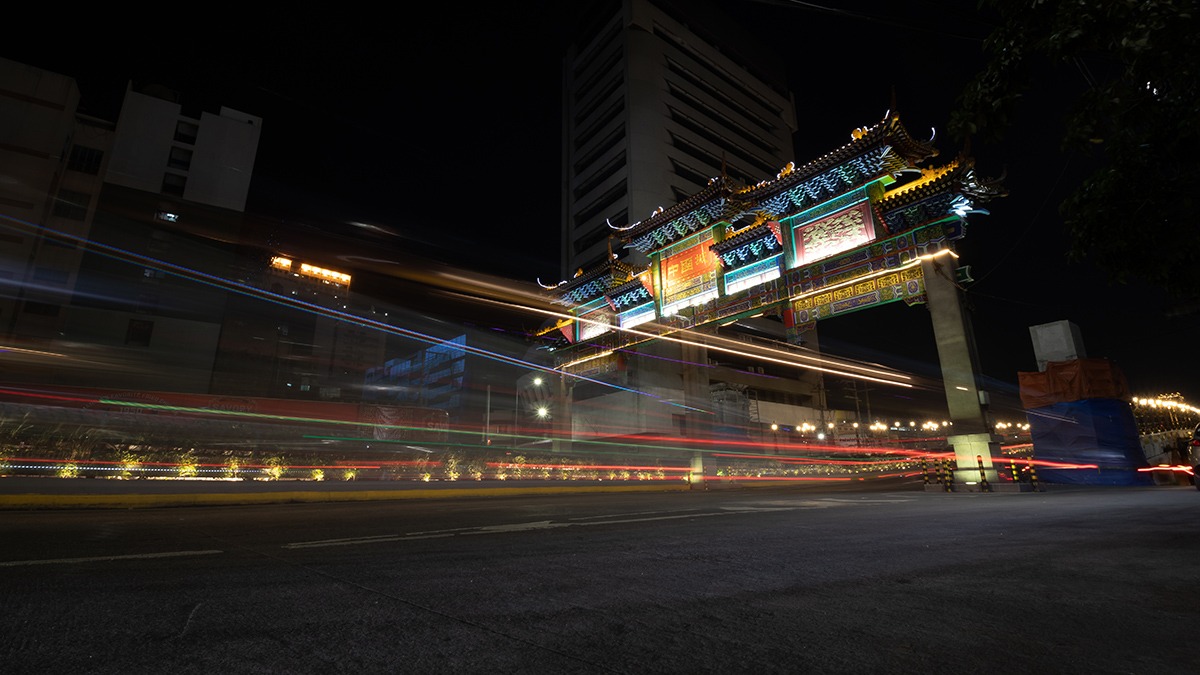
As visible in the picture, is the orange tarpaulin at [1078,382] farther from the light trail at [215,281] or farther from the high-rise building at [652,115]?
the high-rise building at [652,115]

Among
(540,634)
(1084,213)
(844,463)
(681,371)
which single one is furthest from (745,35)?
(540,634)

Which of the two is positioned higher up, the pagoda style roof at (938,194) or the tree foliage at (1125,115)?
the pagoda style roof at (938,194)

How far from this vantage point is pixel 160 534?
5.49 metres

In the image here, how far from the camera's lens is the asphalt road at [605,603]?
186 cm

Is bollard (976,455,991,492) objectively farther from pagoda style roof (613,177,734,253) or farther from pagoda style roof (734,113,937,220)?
pagoda style roof (613,177,734,253)

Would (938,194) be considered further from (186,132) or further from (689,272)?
(186,132)

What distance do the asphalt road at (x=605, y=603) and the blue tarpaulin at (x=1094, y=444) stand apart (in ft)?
62.4

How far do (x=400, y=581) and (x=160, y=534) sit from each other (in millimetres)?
4299

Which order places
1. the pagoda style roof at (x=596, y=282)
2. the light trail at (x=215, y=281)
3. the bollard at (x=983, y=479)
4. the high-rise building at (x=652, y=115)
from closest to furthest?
the bollard at (x=983, y=479) < the pagoda style roof at (x=596, y=282) < the light trail at (x=215, y=281) < the high-rise building at (x=652, y=115)

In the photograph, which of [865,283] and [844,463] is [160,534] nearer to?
[865,283]

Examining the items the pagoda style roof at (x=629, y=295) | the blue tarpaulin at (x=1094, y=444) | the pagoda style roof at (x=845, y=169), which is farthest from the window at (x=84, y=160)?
the blue tarpaulin at (x=1094, y=444)

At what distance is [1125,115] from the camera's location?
3.74m

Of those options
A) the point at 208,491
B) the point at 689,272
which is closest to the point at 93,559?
the point at 208,491

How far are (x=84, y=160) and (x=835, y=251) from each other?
5078 centimetres
